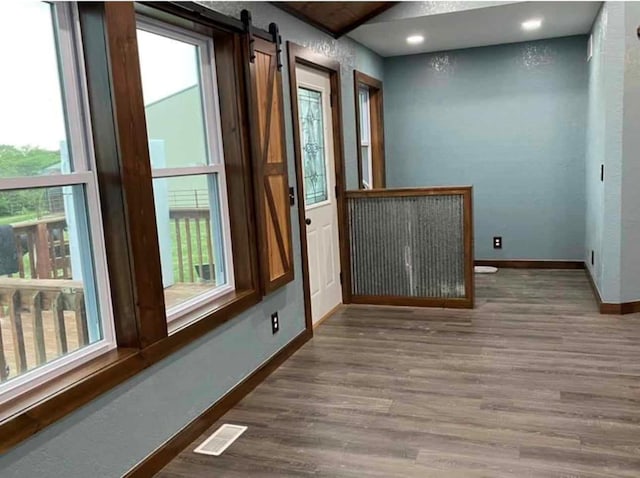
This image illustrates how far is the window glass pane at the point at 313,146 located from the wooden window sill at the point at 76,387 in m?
1.86

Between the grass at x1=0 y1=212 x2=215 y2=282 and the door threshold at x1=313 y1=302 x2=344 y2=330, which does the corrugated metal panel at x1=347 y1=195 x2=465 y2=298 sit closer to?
the door threshold at x1=313 y1=302 x2=344 y2=330

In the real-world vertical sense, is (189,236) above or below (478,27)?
below

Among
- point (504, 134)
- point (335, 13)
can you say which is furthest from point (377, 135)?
point (335, 13)

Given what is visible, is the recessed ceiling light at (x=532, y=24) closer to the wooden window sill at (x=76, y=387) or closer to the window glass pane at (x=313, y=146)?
the window glass pane at (x=313, y=146)

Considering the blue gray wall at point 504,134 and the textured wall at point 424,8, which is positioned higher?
the textured wall at point 424,8

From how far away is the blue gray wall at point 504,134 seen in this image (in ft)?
18.6

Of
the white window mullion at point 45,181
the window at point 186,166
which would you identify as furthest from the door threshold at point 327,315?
the white window mullion at point 45,181

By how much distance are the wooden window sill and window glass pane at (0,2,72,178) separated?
0.75 meters

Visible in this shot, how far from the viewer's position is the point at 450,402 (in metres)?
2.92

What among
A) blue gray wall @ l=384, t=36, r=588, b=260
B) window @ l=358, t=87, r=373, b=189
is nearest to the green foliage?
window @ l=358, t=87, r=373, b=189

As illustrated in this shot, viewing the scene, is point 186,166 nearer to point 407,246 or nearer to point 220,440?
point 220,440

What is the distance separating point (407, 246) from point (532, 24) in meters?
2.25

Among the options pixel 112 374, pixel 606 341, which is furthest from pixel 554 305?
pixel 112 374

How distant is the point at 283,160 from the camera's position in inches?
139
